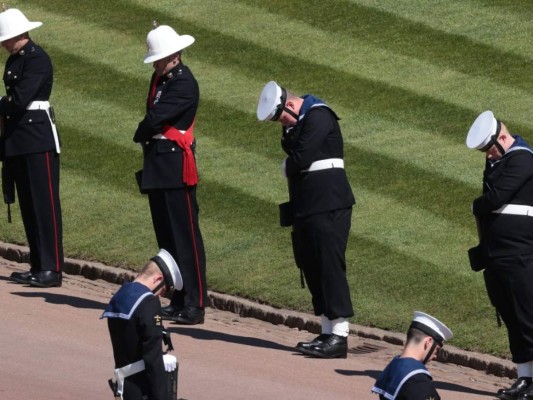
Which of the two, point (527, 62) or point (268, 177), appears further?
point (527, 62)

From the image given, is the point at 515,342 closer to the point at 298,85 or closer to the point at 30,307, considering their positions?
the point at 30,307

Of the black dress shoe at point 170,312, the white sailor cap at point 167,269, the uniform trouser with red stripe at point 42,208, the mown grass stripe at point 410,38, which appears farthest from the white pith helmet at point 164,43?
the mown grass stripe at point 410,38

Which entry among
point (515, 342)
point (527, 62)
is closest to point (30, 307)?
point (515, 342)

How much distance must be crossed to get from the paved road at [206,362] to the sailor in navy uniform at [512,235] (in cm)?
44

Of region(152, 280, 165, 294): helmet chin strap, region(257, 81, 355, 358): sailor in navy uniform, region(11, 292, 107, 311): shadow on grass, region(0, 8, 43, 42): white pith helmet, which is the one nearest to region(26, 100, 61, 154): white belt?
region(0, 8, 43, 42): white pith helmet

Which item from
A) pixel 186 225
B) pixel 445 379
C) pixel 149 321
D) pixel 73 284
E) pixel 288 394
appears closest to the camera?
pixel 149 321

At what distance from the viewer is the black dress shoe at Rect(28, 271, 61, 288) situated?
538 inches

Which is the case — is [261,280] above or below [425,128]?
below

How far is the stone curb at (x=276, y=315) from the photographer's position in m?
11.6

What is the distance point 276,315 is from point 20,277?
2.44 metres

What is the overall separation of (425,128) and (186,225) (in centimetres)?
466

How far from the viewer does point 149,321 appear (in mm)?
8594

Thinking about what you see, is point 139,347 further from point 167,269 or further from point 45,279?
point 45,279

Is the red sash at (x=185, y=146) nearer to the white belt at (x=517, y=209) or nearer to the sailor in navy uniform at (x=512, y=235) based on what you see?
the sailor in navy uniform at (x=512, y=235)
